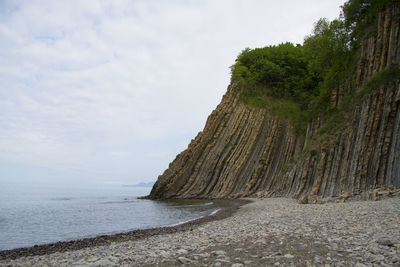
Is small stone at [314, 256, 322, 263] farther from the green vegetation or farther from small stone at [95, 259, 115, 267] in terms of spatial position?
Answer: the green vegetation

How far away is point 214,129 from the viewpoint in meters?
50.6

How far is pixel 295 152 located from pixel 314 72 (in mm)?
15944

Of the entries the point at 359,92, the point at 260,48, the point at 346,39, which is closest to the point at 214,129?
the point at 260,48

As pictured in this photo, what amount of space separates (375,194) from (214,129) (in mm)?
34680

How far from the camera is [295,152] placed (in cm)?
4128

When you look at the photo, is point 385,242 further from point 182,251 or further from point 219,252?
point 182,251

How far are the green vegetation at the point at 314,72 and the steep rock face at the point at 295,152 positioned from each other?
58.0 inches

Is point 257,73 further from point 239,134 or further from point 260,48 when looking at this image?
point 239,134

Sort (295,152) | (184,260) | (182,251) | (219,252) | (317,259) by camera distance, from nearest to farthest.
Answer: (317,259) < (184,260) < (219,252) < (182,251) < (295,152)

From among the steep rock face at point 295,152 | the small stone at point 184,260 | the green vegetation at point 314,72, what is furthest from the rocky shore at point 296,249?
the green vegetation at point 314,72

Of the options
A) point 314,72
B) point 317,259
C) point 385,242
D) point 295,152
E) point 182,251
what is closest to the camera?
point 317,259

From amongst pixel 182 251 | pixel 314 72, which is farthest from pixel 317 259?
pixel 314 72

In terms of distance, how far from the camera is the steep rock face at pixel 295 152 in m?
20.6

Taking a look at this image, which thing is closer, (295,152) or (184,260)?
(184,260)
